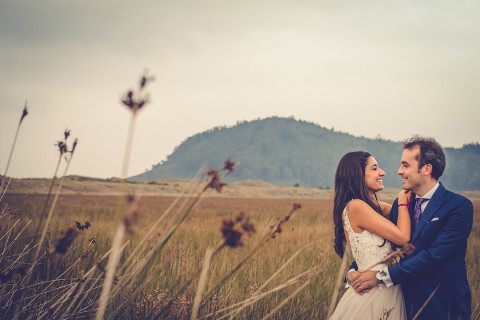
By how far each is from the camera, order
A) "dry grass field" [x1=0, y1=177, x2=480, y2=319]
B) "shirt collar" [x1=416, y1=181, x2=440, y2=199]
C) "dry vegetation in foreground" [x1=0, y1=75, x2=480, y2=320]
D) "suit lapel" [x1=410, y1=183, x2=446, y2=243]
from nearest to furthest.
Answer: "dry vegetation in foreground" [x1=0, y1=75, x2=480, y2=320], "dry grass field" [x1=0, y1=177, x2=480, y2=319], "suit lapel" [x1=410, y1=183, x2=446, y2=243], "shirt collar" [x1=416, y1=181, x2=440, y2=199]

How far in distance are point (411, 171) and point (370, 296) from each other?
905 millimetres

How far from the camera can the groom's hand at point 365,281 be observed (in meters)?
3.04

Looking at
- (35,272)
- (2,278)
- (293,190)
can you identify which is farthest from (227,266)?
(293,190)

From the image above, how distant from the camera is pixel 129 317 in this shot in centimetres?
291

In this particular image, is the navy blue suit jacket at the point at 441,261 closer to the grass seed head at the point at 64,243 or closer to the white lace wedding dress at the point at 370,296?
the white lace wedding dress at the point at 370,296

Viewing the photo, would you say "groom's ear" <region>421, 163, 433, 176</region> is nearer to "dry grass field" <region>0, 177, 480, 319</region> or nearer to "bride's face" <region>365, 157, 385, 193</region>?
"bride's face" <region>365, 157, 385, 193</region>

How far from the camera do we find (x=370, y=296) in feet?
10.2

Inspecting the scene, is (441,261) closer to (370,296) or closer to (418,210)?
(418,210)

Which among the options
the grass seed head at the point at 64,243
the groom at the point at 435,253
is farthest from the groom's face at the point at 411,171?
the grass seed head at the point at 64,243

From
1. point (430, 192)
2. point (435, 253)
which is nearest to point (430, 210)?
point (430, 192)

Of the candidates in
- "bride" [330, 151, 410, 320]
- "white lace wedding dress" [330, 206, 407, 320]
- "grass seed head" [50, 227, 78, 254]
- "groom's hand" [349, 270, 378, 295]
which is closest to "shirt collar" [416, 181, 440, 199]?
"bride" [330, 151, 410, 320]

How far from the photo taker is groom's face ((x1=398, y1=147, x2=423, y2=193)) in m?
2.99

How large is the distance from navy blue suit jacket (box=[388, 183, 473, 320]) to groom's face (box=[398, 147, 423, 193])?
16 cm

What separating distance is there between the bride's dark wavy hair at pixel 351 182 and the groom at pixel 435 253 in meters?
0.35
